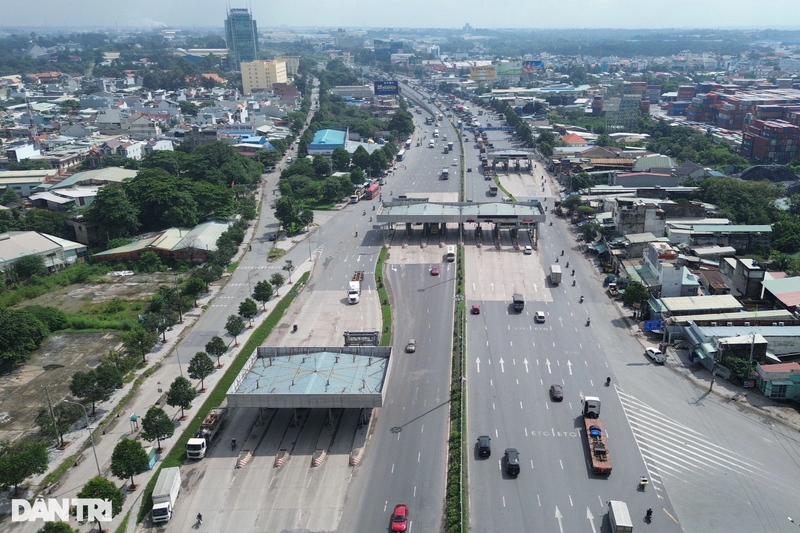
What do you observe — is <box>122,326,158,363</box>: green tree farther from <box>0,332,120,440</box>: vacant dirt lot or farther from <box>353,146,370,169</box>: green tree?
<box>353,146,370,169</box>: green tree

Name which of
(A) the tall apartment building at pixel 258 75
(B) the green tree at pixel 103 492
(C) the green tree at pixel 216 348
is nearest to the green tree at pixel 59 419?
(B) the green tree at pixel 103 492

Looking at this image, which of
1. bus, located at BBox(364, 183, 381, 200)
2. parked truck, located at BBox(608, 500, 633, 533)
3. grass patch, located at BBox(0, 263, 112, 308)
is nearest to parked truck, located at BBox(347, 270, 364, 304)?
grass patch, located at BBox(0, 263, 112, 308)

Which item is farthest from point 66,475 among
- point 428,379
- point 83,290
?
point 83,290

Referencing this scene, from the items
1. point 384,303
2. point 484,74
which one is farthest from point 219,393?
point 484,74

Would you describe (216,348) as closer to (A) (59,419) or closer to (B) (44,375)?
(A) (59,419)

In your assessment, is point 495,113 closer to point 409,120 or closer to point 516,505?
point 409,120
